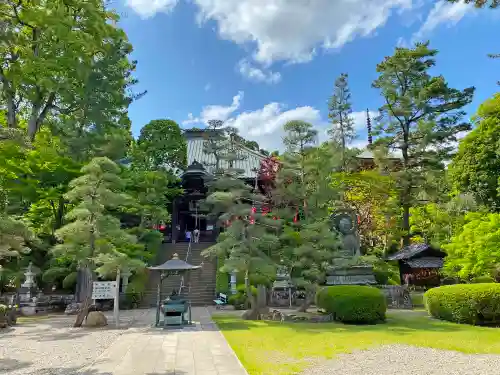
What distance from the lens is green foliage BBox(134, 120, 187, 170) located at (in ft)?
88.5

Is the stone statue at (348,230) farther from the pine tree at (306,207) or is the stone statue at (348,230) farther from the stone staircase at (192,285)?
the stone staircase at (192,285)

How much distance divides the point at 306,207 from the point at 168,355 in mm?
9141

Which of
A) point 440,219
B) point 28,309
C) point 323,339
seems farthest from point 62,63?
point 440,219

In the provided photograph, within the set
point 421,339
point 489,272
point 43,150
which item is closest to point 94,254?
point 43,150

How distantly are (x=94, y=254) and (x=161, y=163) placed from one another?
16.3 meters

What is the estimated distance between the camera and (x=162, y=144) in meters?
27.5

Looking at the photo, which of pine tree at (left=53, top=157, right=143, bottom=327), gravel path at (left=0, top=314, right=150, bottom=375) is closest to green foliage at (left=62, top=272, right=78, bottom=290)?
gravel path at (left=0, top=314, right=150, bottom=375)

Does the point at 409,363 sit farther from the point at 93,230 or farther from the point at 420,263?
the point at 420,263

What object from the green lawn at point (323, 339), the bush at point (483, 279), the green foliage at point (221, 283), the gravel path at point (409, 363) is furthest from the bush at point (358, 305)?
the green foliage at point (221, 283)

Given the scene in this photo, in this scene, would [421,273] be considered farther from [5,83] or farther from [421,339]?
[5,83]

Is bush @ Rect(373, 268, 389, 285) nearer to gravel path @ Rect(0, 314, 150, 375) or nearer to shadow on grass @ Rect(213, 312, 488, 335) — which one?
shadow on grass @ Rect(213, 312, 488, 335)

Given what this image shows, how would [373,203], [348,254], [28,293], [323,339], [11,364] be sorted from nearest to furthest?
1. [11,364]
2. [323,339]
3. [28,293]
4. [348,254]
5. [373,203]

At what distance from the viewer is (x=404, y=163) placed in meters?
23.3

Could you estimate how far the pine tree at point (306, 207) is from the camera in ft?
42.5
